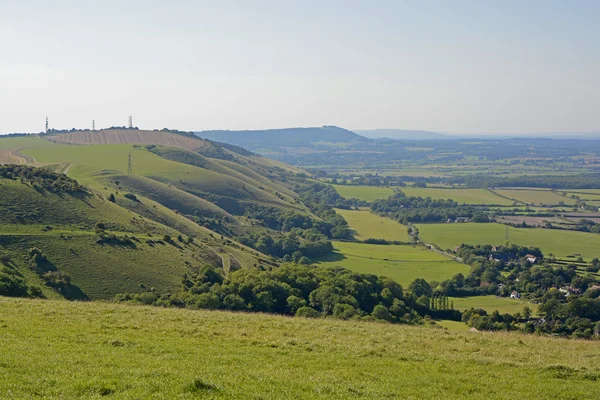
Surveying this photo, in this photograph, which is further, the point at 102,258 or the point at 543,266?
the point at 543,266

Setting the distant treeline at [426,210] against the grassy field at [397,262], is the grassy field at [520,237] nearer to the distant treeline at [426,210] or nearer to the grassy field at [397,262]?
the distant treeline at [426,210]

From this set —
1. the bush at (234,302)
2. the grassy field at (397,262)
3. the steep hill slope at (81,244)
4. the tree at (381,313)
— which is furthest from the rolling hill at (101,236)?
the grassy field at (397,262)

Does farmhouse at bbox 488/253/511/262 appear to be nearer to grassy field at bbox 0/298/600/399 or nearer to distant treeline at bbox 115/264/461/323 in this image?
distant treeline at bbox 115/264/461/323

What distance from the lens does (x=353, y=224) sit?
516ft

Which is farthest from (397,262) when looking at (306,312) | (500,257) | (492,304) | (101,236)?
(306,312)

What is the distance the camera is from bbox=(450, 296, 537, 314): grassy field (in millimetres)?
71137

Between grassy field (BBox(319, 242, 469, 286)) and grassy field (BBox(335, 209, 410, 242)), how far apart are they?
13.6m

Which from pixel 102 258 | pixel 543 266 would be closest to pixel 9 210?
pixel 102 258

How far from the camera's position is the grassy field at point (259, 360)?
14.7 metres

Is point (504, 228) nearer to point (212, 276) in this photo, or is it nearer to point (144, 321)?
point (212, 276)

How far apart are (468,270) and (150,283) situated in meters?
64.8

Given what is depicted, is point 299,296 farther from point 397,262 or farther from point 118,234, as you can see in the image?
point 397,262

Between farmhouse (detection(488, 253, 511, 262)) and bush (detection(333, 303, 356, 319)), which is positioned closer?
bush (detection(333, 303, 356, 319))

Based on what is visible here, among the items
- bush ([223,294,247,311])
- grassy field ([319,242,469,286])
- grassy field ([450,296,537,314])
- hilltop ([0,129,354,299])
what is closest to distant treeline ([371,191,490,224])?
hilltop ([0,129,354,299])
